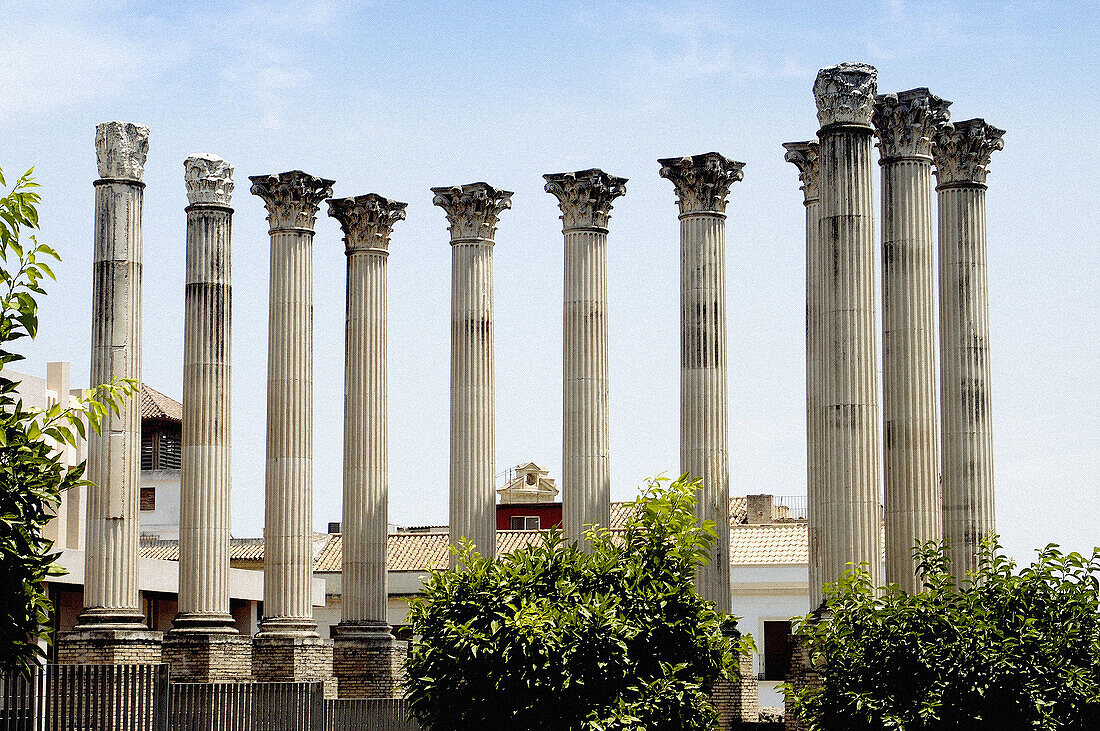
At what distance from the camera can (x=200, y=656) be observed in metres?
49.0

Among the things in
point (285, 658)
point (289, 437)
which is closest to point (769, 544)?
point (289, 437)

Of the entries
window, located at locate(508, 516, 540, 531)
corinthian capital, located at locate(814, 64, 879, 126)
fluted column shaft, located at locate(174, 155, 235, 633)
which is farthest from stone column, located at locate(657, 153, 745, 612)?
window, located at locate(508, 516, 540, 531)

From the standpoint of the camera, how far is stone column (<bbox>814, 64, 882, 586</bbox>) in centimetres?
4319

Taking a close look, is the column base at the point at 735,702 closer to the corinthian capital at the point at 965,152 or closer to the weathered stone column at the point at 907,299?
the weathered stone column at the point at 907,299

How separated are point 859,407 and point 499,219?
50.8 feet

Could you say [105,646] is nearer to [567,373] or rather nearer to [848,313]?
[567,373]

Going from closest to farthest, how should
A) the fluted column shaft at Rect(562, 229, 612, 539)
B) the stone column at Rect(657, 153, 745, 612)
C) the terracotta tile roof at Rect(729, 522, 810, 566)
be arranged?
the stone column at Rect(657, 153, 745, 612) → the fluted column shaft at Rect(562, 229, 612, 539) → the terracotta tile roof at Rect(729, 522, 810, 566)

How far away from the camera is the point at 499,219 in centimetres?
5450

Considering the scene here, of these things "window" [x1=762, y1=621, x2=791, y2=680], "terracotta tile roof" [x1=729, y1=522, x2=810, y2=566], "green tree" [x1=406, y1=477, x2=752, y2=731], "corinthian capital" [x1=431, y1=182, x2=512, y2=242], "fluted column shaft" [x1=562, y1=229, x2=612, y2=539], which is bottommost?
"window" [x1=762, y1=621, x2=791, y2=680]

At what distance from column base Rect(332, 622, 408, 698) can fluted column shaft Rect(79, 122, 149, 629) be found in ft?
25.7

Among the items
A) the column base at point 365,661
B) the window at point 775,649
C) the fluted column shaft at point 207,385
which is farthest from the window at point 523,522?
the fluted column shaft at point 207,385

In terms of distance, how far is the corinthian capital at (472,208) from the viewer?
177ft

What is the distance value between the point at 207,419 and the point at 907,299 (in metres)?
20.5

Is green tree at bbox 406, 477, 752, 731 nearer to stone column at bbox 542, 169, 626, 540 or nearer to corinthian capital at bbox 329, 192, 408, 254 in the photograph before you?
stone column at bbox 542, 169, 626, 540
